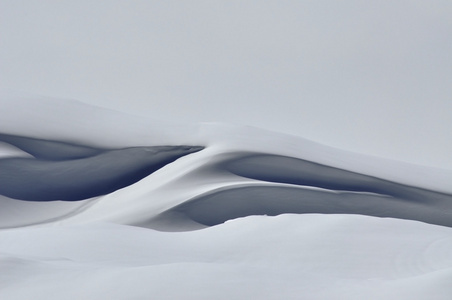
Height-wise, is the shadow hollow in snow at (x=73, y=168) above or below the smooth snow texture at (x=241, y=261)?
above

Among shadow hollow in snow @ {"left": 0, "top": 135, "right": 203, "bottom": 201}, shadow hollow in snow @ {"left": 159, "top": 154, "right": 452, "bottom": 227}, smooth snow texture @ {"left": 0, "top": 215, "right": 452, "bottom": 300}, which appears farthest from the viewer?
shadow hollow in snow @ {"left": 0, "top": 135, "right": 203, "bottom": 201}

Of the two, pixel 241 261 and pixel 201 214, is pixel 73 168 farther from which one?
pixel 241 261

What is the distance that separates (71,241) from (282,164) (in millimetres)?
1964

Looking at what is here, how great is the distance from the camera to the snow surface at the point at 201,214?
5.69 feet

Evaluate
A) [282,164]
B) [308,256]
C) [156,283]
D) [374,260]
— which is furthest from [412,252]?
[282,164]

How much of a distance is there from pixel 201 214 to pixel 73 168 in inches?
34.4

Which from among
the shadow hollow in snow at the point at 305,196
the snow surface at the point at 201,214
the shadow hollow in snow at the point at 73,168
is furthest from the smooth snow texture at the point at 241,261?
the shadow hollow in snow at the point at 73,168

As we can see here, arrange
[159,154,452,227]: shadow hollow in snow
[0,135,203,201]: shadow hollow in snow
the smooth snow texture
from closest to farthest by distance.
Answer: the smooth snow texture < [159,154,452,227]: shadow hollow in snow < [0,135,203,201]: shadow hollow in snow

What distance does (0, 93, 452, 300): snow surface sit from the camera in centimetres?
173

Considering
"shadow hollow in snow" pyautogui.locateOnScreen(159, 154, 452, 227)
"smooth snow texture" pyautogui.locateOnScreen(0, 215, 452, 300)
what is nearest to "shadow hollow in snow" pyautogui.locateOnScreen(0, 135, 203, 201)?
"shadow hollow in snow" pyautogui.locateOnScreen(159, 154, 452, 227)

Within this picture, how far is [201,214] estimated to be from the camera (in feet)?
11.4

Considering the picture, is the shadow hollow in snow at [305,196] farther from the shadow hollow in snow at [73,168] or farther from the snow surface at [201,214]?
Answer: the shadow hollow in snow at [73,168]

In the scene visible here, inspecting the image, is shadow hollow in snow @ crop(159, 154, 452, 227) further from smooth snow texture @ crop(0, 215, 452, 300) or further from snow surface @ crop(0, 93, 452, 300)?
smooth snow texture @ crop(0, 215, 452, 300)

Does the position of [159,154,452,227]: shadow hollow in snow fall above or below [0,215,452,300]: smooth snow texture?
above
